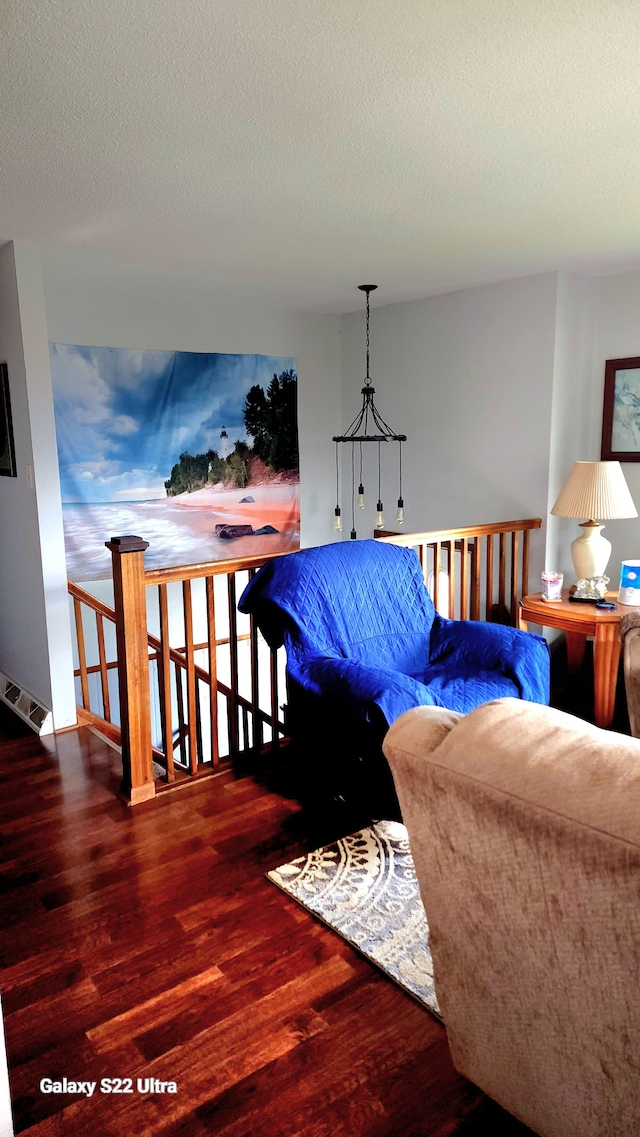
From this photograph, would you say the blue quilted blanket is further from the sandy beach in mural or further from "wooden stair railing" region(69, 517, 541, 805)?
the sandy beach in mural

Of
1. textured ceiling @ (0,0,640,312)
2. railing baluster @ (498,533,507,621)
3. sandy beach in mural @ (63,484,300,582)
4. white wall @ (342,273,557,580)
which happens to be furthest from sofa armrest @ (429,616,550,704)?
sandy beach in mural @ (63,484,300,582)

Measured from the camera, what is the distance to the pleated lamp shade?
143 inches

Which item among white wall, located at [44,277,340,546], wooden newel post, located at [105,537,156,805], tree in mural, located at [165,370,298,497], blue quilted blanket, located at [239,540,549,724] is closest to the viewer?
blue quilted blanket, located at [239,540,549,724]

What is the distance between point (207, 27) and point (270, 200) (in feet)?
3.81

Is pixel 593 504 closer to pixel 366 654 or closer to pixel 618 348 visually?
pixel 618 348

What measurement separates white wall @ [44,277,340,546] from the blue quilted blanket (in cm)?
244

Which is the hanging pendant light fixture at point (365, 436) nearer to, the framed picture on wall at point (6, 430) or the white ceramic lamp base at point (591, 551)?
the white ceramic lamp base at point (591, 551)

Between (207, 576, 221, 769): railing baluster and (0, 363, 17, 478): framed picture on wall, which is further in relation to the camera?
(0, 363, 17, 478): framed picture on wall

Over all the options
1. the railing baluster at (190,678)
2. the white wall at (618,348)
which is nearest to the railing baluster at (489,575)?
the white wall at (618,348)

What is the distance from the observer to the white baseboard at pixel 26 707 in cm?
367

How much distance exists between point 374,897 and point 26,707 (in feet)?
7.80

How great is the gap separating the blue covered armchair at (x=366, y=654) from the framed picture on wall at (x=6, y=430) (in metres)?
1.55

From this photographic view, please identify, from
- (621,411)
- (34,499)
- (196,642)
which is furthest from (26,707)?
(621,411)

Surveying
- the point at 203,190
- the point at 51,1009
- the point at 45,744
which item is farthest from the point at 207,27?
the point at 45,744
